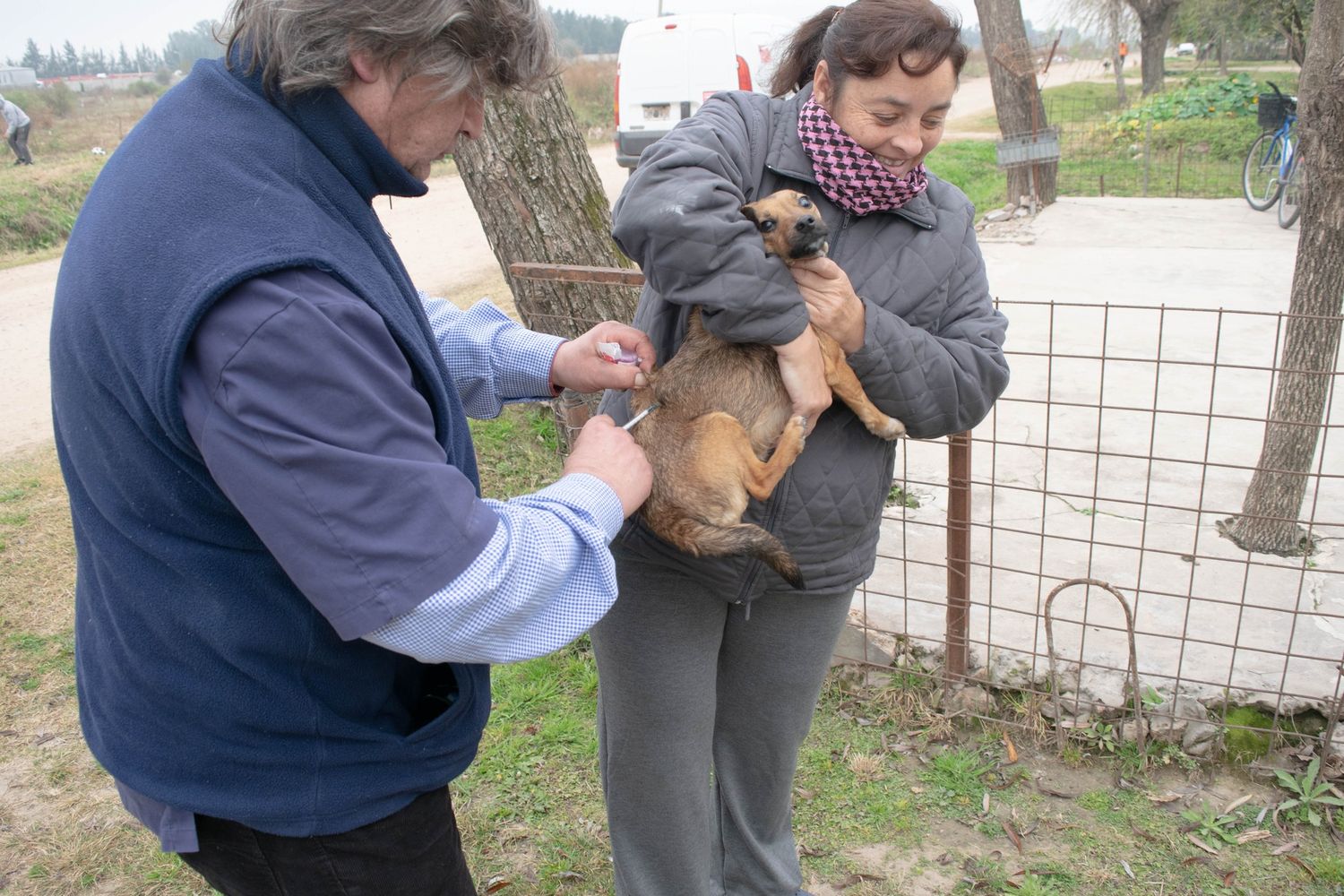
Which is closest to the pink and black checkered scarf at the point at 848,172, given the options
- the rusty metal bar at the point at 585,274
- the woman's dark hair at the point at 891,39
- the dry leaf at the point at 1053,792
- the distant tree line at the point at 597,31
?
the woman's dark hair at the point at 891,39

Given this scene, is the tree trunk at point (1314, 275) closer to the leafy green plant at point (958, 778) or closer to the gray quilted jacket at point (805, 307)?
the leafy green plant at point (958, 778)

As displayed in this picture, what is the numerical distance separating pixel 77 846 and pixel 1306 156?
18.6 feet

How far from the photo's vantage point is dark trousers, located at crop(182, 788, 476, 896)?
69.4 inches

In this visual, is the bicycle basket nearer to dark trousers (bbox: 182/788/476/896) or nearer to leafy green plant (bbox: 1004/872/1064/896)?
leafy green plant (bbox: 1004/872/1064/896)

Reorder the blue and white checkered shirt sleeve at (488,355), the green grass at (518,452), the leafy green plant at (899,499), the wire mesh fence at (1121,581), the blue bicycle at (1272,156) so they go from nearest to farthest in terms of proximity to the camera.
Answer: the blue and white checkered shirt sleeve at (488,355)
the wire mesh fence at (1121,581)
the leafy green plant at (899,499)
the green grass at (518,452)
the blue bicycle at (1272,156)

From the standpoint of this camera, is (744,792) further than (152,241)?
Yes

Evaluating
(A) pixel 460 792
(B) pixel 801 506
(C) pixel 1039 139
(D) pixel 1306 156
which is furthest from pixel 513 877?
(C) pixel 1039 139

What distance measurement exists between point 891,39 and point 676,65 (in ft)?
46.1

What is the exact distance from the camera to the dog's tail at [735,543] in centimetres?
233

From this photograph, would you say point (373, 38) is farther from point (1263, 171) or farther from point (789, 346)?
point (1263, 171)

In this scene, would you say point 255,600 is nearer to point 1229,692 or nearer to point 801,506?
point 801,506

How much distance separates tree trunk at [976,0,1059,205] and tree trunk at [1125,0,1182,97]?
2146 cm

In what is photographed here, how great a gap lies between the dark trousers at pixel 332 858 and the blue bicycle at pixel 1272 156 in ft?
42.6

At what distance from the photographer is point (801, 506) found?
7.91 feet
